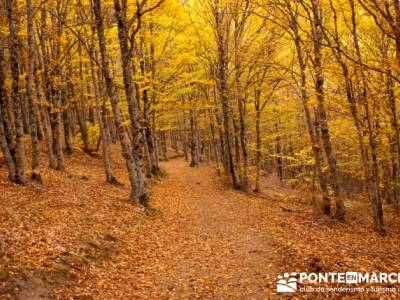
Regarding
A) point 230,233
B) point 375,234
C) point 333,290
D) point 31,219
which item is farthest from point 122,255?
point 375,234

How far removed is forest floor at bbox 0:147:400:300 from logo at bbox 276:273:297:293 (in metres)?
0.14

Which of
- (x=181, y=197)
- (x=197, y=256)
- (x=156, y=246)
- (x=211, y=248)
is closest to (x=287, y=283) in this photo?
(x=197, y=256)

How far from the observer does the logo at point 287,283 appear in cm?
700

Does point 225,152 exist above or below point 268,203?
above

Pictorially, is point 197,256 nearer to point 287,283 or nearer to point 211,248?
point 211,248

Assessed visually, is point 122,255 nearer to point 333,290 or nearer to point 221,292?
point 221,292

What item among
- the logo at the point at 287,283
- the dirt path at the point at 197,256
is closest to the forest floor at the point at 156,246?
the dirt path at the point at 197,256

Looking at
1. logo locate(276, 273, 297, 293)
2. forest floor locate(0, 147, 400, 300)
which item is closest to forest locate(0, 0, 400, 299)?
forest floor locate(0, 147, 400, 300)

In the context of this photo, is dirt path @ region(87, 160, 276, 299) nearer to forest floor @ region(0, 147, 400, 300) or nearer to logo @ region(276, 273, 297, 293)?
forest floor @ region(0, 147, 400, 300)

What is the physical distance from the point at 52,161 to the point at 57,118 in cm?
243

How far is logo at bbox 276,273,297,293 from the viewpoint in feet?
23.0

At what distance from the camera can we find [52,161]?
56.7ft

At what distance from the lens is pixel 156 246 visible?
1014 centimetres

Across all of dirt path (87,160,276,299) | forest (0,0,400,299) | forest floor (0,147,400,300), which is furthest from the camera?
forest (0,0,400,299)
